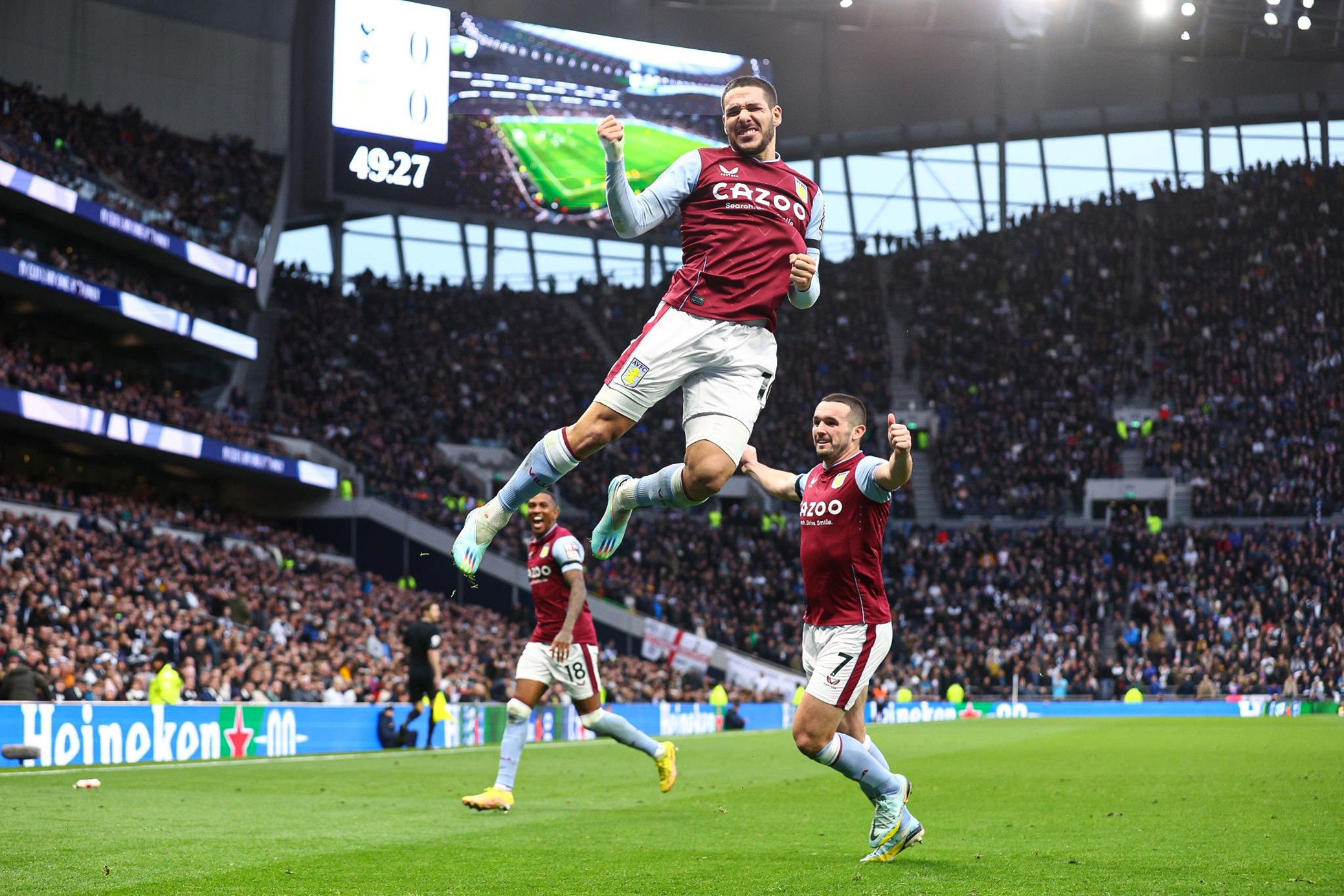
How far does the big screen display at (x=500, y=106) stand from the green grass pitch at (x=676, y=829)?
2801cm

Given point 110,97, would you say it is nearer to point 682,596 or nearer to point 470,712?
point 682,596

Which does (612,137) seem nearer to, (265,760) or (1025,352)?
(265,760)

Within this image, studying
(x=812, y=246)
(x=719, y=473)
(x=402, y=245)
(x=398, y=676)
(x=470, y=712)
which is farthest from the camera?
(x=402, y=245)

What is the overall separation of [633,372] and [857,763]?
265 centimetres

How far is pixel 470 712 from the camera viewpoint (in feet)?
80.7

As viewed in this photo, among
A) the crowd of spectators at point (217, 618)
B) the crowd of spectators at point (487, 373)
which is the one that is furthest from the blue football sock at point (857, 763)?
the crowd of spectators at point (487, 373)

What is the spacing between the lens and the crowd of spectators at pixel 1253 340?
4466 cm

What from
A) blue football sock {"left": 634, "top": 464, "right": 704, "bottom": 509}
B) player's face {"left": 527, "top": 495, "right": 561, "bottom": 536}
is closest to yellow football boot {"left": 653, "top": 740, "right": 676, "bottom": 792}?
player's face {"left": 527, "top": 495, "right": 561, "bottom": 536}

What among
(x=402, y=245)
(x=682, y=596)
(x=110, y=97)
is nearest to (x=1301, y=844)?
(x=682, y=596)

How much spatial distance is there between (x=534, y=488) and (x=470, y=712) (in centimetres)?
1843

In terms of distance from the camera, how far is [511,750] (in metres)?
11.1

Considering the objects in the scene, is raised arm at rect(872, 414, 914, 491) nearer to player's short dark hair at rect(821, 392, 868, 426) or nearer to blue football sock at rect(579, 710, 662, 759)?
player's short dark hair at rect(821, 392, 868, 426)

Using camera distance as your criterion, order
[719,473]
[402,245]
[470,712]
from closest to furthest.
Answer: [719,473], [470,712], [402,245]

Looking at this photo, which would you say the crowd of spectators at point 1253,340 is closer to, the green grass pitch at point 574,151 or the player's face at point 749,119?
the green grass pitch at point 574,151
